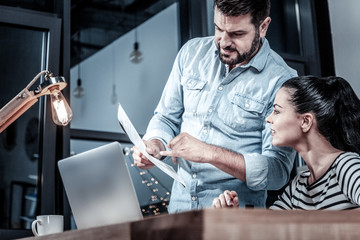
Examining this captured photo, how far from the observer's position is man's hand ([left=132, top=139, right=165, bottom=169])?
1459 mm

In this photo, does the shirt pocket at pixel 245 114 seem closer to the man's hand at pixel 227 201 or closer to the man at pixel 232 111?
the man at pixel 232 111

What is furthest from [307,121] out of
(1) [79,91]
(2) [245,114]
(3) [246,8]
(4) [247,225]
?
(1) [79,91]

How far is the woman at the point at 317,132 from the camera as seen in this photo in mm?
1445

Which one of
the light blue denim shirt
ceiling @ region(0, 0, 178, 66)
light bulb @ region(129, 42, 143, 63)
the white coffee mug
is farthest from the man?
light bulb @ region(129, 42, 143, 63)

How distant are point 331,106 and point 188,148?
0.49m

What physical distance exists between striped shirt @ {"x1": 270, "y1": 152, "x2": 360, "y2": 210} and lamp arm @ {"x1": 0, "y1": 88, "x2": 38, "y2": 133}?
88 cm

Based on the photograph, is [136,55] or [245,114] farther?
[136,55]

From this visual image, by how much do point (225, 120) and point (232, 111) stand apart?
4 centimetres

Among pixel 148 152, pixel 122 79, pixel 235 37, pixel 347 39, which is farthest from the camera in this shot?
pixel 122 79

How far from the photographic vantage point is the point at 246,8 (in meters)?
1.65

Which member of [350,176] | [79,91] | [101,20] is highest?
[101,20]

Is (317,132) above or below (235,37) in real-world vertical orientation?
below

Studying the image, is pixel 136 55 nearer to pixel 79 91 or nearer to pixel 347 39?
pixel 79 91

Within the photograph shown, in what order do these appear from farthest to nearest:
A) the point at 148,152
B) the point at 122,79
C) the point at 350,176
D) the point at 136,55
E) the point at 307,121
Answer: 1. the point at 122,79
2. the point at 136,55
3. the point at 307,121
4. the point at 148,152
5. the point at 350,176
